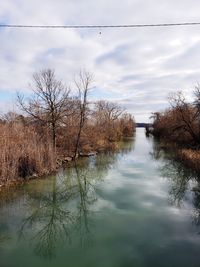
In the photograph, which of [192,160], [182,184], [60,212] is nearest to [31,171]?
[60,212]

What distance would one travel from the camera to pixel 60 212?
9.46 meters

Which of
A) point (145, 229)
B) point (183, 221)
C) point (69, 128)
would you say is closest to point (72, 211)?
point (145, 229)

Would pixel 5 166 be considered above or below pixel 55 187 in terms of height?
above

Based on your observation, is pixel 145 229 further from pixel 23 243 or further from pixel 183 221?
pixel 23 243

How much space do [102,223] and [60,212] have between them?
5.64 feet

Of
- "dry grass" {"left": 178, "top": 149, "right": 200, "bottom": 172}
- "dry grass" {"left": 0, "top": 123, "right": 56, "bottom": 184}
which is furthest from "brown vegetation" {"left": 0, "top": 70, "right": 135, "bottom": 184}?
"dry grass" {"left": 178, "top": 149, "right": 200, "bottom": 172}

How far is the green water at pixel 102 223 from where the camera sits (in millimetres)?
6285

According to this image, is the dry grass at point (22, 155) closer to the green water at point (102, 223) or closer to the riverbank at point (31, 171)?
the riverbank at point (31, 171)

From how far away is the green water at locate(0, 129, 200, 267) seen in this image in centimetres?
629

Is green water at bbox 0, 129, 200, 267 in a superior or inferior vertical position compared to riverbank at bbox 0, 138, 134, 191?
inferior

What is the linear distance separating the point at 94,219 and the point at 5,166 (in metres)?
4.89

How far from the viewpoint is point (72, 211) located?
950 centimetres

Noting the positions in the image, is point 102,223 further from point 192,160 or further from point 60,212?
point 192,160

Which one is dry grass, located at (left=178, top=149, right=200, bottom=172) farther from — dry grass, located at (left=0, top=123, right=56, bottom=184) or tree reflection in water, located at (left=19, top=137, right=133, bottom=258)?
dry grass, located at (left=0, top=123, right=56, bottom=184)
